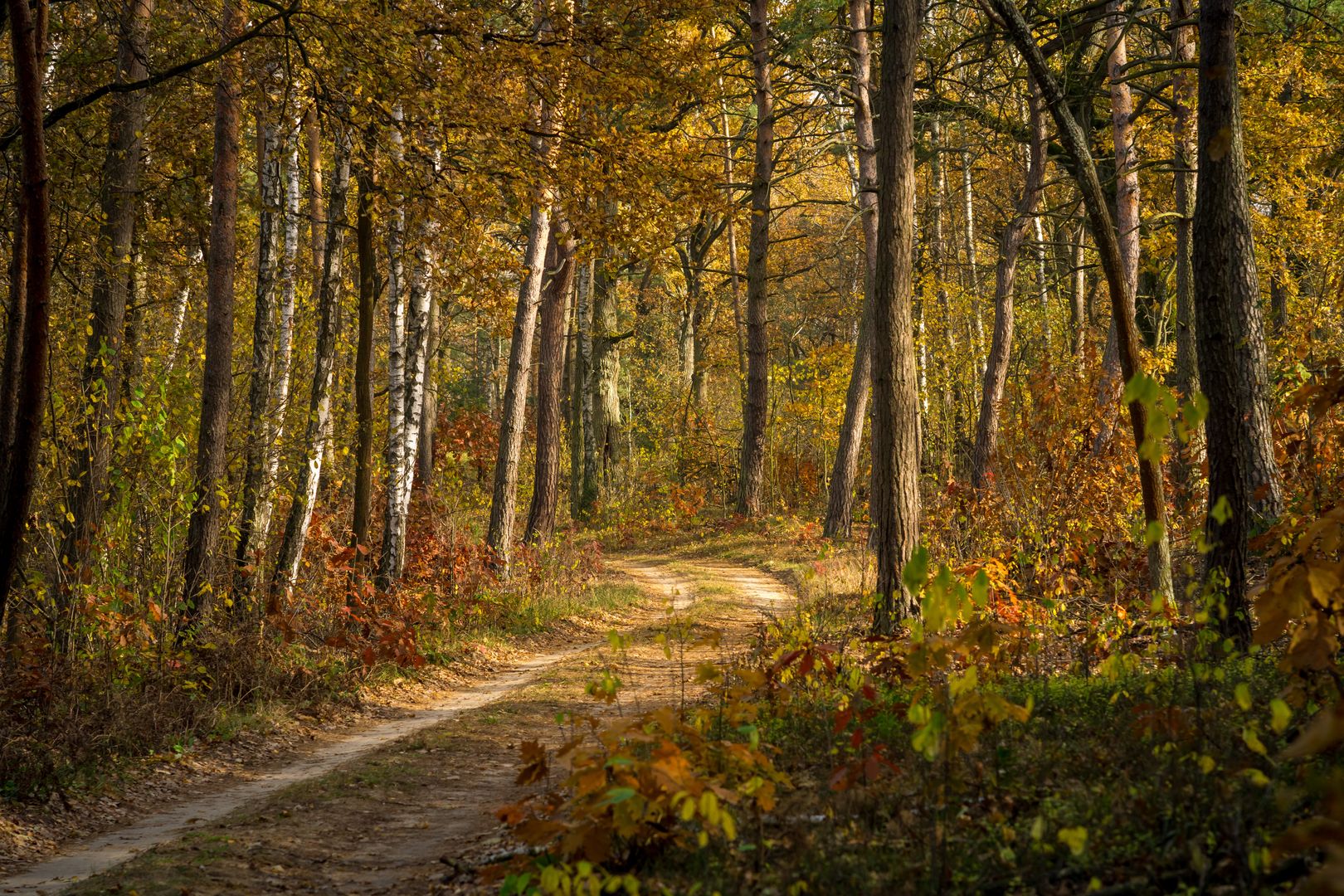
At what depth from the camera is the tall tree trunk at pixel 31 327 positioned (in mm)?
5719

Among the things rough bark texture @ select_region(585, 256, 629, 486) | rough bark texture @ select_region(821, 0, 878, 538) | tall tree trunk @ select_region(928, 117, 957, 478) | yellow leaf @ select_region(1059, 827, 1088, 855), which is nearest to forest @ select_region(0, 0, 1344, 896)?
yellow leaf @ select_region(1059, 827, 1088, 855)

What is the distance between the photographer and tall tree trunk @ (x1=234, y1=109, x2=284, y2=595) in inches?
391

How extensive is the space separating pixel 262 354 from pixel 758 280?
1251 cm

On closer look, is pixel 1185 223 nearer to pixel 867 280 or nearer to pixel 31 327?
pixel 867 280

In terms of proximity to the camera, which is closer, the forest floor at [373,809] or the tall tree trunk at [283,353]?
the forest floor at [373,809]

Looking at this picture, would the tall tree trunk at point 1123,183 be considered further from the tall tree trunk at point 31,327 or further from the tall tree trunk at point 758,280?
the tall tree trunk at point 31,327

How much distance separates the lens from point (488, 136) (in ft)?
33.8

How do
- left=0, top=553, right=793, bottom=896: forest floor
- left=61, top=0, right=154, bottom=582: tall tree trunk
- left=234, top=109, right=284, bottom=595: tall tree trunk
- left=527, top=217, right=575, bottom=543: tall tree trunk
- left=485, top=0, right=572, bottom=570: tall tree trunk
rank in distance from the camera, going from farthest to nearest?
1. left=527, top=217, right=575, bottom=543: tall tree trunk
2. left=485, top=0, right=572, bottom=570: tall tree trunk
3. left=234, top=109, right=284, bottom=595: tall tree trunk
4. left=61, top=0, right=154, bottom=582: tall tree trunk
5. left=0, top=553, right=793, bottom=896: forest floor

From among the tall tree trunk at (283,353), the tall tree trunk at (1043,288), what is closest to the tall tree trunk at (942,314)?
the tall tree trunk at (1043,288)

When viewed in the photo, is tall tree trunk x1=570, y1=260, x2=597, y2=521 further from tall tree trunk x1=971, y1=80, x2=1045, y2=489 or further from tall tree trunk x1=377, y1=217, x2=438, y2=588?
tall tree trunk x1=377, y1=217, x2=438, y2=588

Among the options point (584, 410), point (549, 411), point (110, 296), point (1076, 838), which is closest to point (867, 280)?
point (549, 411)

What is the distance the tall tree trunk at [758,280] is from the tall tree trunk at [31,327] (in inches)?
528

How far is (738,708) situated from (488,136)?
7.53 metres

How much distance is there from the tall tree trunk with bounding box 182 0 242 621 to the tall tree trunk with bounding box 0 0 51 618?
323 centimetres
